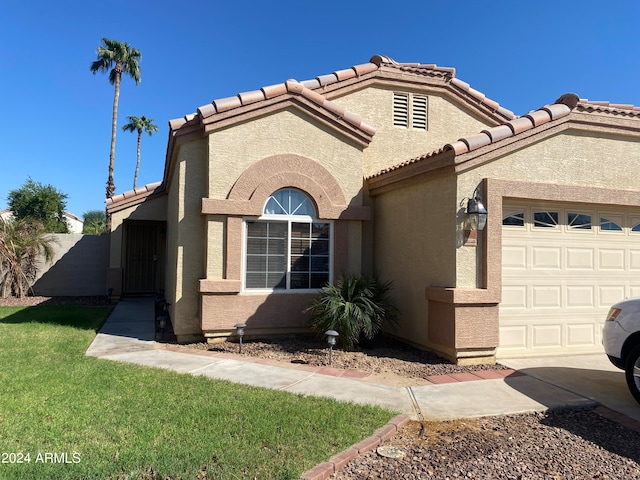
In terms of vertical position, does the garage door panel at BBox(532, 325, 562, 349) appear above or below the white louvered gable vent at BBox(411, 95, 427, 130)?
below

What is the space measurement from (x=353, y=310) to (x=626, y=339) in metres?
3.99

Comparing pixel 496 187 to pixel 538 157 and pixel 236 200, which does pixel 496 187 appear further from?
pixel 236 200

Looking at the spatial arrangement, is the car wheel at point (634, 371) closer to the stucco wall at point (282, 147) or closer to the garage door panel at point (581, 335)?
the garage door panel at point (581, 335)

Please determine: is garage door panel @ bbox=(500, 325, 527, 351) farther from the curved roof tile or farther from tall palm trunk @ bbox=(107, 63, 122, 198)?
tall palm trunk @ bbox=(107, 63, 122, 198)

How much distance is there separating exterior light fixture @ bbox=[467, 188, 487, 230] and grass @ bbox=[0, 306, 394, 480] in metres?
3.63

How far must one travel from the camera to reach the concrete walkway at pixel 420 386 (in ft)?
17.5

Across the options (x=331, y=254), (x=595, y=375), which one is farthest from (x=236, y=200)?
(x=595, y=375)

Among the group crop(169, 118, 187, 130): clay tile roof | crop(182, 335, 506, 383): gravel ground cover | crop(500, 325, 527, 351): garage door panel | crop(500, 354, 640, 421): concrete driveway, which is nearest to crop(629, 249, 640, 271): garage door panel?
crop(500, 354, 640, 421): concrete driveway

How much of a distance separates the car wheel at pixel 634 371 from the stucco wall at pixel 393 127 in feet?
21.1

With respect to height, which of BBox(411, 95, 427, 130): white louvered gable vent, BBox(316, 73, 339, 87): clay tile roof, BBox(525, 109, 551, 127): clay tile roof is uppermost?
BBox(316, 73, 339, 87): clay tile roof

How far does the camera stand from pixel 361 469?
373 centimetres

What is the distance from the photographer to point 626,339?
18.3 ft

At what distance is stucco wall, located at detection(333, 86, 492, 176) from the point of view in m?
10.6

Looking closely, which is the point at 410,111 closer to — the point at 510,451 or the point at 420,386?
the point at 420,386
